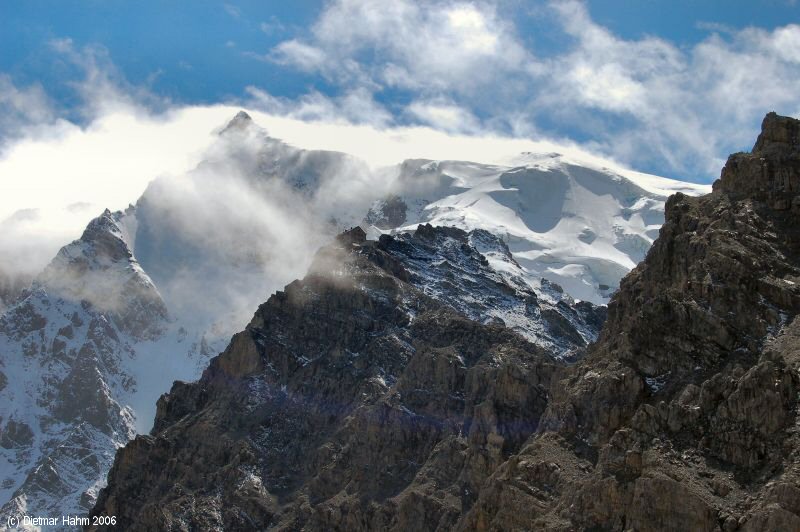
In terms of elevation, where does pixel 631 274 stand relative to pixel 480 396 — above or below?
above

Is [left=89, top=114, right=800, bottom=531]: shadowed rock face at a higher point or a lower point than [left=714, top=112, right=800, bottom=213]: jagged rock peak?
lower

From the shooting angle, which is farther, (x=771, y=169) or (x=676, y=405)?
(x=771, y=169)

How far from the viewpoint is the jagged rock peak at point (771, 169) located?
140m

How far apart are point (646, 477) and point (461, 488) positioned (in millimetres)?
55849

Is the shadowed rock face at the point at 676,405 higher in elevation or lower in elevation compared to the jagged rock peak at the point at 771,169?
lower

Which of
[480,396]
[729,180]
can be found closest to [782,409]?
[729,180]

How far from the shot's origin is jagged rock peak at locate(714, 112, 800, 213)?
460 ft

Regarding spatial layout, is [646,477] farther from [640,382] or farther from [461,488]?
[461,488]

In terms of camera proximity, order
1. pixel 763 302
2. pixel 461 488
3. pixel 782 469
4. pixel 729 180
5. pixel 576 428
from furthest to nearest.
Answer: pixel 461 488 < pixel 729 180 < pixel 576 428 < pixel 763 302 < pixel 782 469

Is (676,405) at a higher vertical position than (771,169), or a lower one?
lower

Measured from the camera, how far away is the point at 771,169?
142000 millimetres

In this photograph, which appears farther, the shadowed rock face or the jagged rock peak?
the jagged rock peak

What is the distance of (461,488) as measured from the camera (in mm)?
166750

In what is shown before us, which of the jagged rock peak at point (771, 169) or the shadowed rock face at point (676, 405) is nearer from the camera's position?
the shadowed rock face at point (676, 405)
